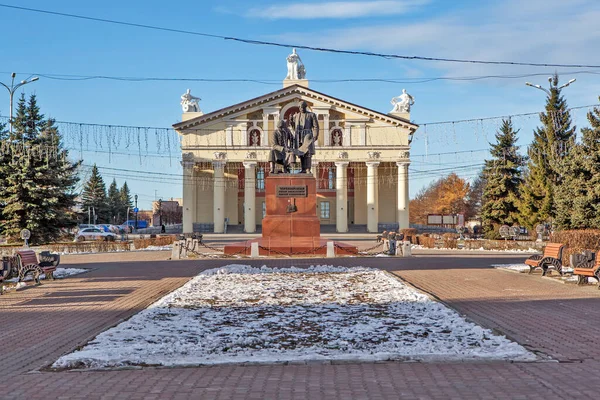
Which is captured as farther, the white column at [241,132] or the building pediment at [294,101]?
the white column at [241,132]

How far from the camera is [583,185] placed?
21.0 metres

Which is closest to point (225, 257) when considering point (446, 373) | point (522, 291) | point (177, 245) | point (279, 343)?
point (177, 245)

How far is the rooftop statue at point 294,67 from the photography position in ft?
211

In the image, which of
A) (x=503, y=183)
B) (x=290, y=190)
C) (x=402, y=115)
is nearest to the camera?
(x=290, y=190)

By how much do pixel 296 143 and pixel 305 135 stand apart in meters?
0.50

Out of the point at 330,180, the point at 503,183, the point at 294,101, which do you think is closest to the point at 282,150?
the point at 503,183

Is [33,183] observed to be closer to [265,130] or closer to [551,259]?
[551,259]

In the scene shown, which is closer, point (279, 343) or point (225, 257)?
point (279, 343)

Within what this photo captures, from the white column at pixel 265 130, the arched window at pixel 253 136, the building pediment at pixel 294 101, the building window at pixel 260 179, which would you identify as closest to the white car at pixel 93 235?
the building pediment at pixel 294 101

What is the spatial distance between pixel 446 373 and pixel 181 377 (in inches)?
103

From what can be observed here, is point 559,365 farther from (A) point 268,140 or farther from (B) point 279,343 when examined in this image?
(A) point 268,140

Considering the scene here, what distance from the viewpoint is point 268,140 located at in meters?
60.3

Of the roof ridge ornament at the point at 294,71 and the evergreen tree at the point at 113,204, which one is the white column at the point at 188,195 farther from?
the evergreen tree at the point at 113,204

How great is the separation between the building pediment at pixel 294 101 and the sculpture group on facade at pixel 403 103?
154 inches
